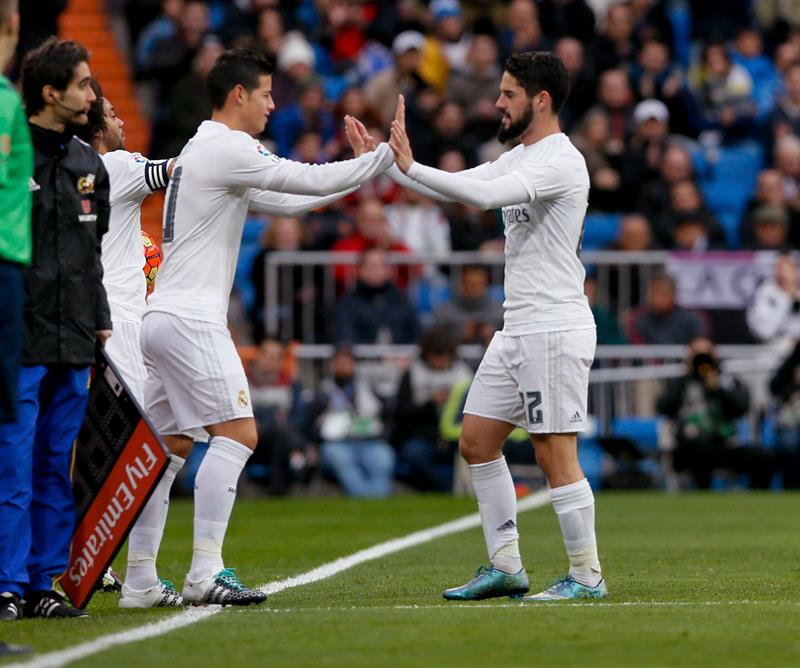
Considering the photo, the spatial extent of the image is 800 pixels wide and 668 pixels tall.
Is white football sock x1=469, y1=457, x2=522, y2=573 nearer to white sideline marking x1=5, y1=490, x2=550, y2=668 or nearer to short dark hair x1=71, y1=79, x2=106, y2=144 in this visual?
white sideline marking x1=5, y1=490, x2=550, y2=668

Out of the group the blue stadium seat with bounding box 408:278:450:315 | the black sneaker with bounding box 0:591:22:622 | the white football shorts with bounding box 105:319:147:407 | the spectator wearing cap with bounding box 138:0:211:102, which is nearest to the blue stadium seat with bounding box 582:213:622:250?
the blue stadium seat with bounding box 408:278:450:315

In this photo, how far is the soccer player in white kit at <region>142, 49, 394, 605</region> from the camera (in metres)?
7.70

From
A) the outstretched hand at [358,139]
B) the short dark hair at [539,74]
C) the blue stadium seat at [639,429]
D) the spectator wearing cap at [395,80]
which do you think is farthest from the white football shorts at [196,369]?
the spectator wearing cap at [395,80]

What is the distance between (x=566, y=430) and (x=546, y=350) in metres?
0.37

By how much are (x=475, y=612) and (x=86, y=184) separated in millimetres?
2440

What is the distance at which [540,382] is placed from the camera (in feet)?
26.1

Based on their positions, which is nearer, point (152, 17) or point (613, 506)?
point (613, 506)

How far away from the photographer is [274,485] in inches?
673

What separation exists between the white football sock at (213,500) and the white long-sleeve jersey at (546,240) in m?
1.41

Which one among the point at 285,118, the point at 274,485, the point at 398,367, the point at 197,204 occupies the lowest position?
the point at 274,485

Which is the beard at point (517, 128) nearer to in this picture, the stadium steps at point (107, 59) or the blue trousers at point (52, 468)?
the blue trousers at point (52, 468)

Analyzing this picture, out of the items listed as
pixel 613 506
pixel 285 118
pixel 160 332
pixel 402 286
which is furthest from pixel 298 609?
pixel 285 118

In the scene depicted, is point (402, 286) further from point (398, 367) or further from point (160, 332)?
point (160, 332)

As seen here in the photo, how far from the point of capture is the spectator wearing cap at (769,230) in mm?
18453
